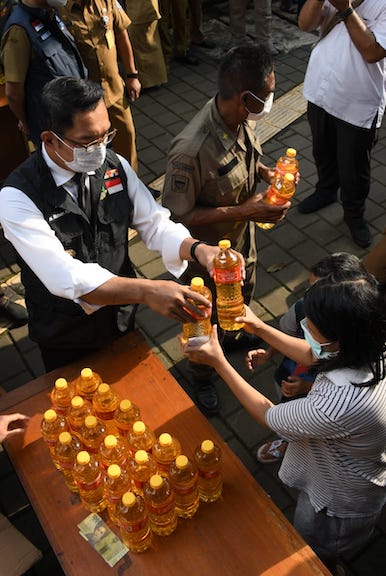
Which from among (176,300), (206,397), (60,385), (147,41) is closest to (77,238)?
(176,300)

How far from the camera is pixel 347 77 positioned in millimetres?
3822

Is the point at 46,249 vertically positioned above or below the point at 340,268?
above

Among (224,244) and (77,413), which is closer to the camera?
(77,413)

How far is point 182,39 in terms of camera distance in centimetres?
715

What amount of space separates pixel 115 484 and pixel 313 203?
388 cm

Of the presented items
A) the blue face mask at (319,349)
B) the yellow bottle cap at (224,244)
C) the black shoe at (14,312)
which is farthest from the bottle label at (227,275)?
the black shoe at (14,312)

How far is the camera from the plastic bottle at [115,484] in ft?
5.94

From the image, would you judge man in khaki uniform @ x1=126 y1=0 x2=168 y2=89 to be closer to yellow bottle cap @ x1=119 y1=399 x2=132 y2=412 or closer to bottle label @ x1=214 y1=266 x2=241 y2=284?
bottle label @ x1=214 y1=266 x2=241 y2=284

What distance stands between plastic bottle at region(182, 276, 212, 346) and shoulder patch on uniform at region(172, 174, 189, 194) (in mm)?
720

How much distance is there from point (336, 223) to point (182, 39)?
394 cm

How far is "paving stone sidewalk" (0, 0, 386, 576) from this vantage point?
3.17 m

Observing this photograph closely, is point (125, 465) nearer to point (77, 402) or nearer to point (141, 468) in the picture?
point (141, 468)

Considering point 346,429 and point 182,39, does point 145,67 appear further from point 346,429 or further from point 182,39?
point 346,429

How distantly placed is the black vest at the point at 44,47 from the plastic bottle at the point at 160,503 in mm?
2868
